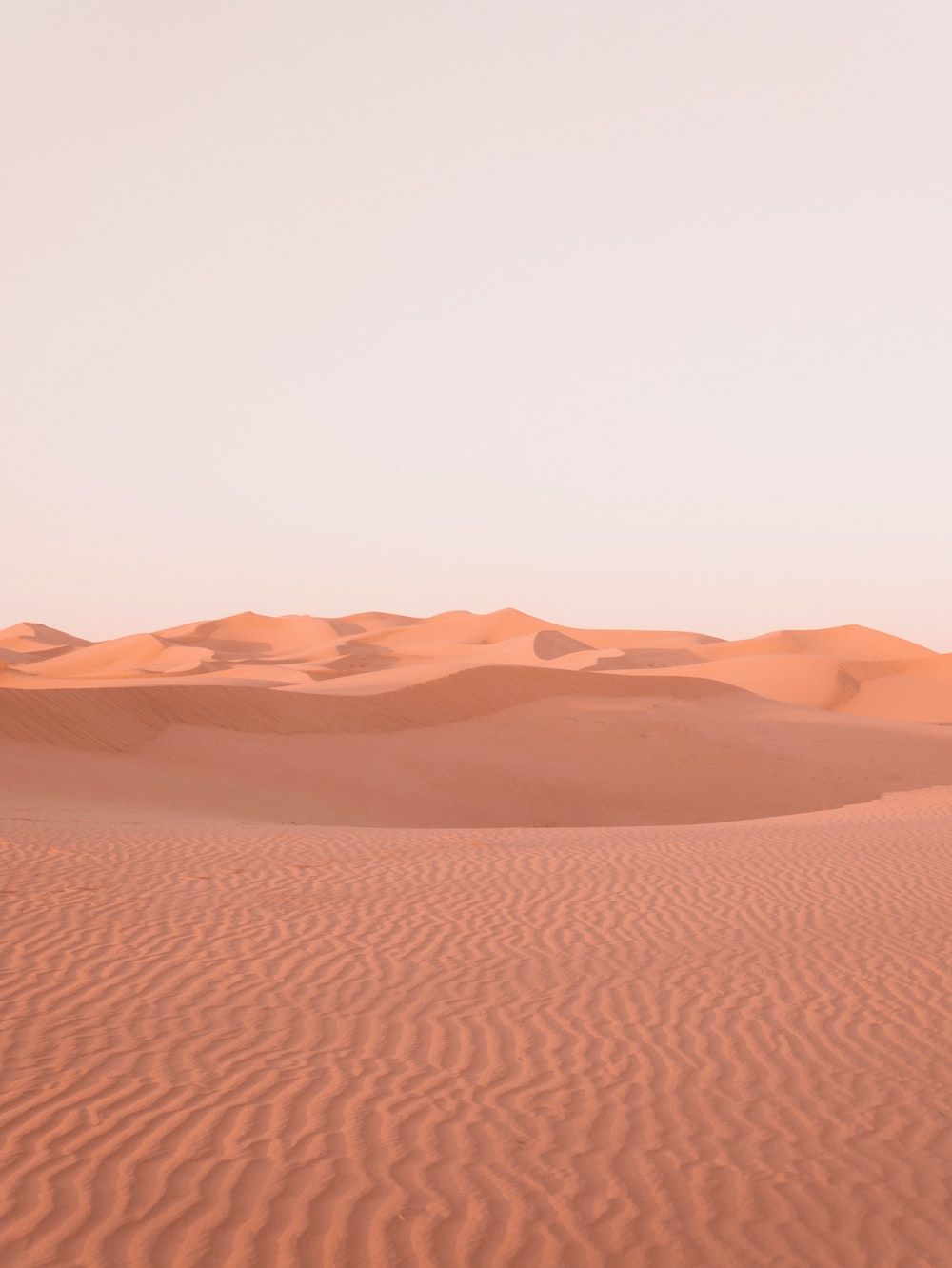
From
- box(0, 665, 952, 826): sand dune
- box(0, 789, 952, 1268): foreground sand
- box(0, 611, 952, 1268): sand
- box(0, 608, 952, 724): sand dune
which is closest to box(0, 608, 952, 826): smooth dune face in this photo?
box(0, 665, 952, 826): sand dune

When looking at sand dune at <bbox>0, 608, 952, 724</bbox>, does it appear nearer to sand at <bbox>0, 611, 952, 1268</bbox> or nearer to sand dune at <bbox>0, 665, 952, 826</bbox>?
sand dune at <bbox>0, 665, 952, 826</bbox>

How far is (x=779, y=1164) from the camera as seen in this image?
4.85 meters

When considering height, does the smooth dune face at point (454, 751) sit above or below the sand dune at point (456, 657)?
below

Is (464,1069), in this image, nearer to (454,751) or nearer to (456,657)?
(454,751)

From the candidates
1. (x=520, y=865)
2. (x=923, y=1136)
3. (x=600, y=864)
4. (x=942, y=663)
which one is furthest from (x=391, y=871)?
(x=942, y=663)

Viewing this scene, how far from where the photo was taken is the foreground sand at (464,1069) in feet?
14.0

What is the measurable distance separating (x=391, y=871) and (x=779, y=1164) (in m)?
6.68

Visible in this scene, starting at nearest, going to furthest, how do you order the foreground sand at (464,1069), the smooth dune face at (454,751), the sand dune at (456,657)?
1. the foreground sand at (464,1069)
2. the smooth dune face at (454,751)
3. the sand dune at (456,657)

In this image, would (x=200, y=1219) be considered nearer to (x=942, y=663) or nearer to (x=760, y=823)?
(x=760, y=823)

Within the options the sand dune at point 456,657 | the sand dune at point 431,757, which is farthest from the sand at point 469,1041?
the sand dune at point 456,657

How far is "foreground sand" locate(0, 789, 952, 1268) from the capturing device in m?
4.27

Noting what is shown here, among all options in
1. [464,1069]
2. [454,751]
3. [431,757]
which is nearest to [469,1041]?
[464,1069]

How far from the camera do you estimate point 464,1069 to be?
19.0 ft

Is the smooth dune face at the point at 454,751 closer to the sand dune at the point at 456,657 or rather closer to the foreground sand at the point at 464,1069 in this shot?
the sand dune at the point at 456,657
